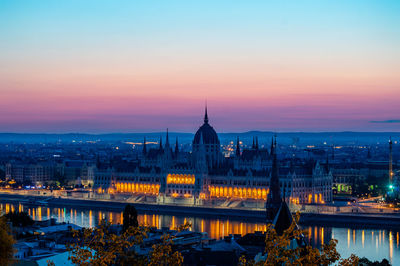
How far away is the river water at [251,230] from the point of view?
46.2 m

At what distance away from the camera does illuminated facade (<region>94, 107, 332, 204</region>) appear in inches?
2933

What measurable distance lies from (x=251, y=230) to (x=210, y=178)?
2255cm

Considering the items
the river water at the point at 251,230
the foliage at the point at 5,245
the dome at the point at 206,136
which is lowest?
the river water at the point at 251,230

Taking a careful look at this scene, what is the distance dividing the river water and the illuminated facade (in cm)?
789

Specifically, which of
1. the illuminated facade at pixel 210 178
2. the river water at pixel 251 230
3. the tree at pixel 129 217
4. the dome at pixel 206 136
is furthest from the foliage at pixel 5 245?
the dome at pixel 206 136

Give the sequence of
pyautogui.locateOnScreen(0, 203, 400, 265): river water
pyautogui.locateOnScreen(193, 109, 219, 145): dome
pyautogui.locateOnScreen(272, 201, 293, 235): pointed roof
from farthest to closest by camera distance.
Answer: pyautogui.locateOnScreen(193, 109, 219, 145): dome < pyautogui.locateOnScreen(0, 203, 400, 265): river water < pyautogui.locateOnScreen(272, 201, 293, 235): pointed roof

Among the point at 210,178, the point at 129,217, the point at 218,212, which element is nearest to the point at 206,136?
the point at 210,178

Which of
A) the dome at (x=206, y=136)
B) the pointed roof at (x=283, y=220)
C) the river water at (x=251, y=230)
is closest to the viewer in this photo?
the pointed roof at (x=283, y=220)

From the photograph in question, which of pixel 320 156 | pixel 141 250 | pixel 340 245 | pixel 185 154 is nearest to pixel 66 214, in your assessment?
pixel 185 154

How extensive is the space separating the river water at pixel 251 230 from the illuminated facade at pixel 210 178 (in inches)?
310

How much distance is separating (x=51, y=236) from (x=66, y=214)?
95.5 ft

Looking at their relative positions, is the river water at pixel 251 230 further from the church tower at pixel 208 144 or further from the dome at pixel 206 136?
the dome at pixel 206 136

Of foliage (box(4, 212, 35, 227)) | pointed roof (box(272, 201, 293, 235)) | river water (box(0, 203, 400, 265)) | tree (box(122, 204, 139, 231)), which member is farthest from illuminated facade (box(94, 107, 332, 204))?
pointed roof (box(272, 201, 293, 235))

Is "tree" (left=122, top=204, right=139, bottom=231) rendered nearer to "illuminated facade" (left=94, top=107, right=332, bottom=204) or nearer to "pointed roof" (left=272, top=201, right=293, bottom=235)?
"pointed roof" (left=272, top=201, right=293, bottom=235)
